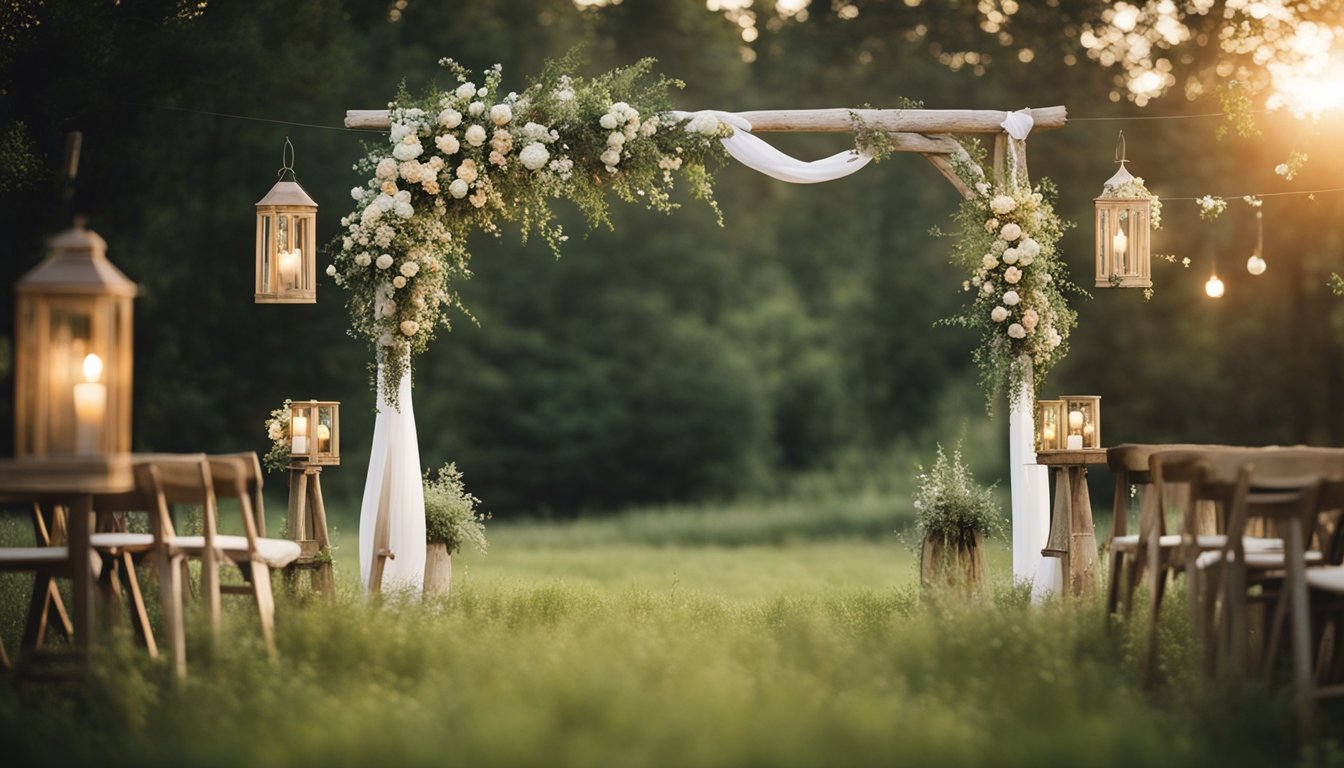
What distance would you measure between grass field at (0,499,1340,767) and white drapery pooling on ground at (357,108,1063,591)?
30.8 inches

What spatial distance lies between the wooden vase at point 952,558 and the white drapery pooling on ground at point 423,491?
1.04 feet

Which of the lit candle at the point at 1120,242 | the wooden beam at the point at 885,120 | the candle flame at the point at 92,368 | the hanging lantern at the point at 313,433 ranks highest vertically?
the wooden beam at the point at 885,120

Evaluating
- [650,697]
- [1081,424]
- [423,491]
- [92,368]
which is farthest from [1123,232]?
[92,368]

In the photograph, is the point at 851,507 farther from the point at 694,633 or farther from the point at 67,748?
the point at 67,748

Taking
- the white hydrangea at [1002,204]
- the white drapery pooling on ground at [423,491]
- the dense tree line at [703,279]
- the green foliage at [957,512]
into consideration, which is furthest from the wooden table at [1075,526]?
the dense tree line at [703,279]

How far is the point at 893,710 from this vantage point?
4641 mm

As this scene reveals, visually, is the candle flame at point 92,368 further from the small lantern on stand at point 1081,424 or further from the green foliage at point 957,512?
the small lantern on stand at point 1081,424

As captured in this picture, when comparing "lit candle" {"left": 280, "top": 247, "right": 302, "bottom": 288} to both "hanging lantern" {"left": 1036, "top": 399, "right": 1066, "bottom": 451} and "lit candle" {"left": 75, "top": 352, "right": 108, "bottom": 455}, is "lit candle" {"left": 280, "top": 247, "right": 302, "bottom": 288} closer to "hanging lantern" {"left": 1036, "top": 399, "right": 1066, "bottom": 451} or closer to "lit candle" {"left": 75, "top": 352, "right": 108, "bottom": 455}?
"lit candle" {"left": 75, "top": 352, "right": 108, "bottom": 455}

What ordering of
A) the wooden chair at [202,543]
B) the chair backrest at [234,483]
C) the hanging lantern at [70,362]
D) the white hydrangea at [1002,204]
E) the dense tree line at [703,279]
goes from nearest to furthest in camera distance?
the hanging lantern at [70,362] < the wooden chair at [202,543] < the chair backrest at [234,483] < the white hydrangea at [1002,204] < the dense tree line at [703,279]

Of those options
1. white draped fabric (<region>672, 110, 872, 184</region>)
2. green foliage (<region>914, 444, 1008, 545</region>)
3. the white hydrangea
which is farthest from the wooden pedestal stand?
the white hydrangea

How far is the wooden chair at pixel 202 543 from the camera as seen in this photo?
544cm

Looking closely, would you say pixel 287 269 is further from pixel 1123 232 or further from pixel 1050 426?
pixel 1123 232

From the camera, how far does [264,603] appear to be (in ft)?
19.3

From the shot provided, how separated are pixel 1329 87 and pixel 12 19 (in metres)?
9.42
